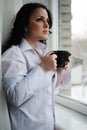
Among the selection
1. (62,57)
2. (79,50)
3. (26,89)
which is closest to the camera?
(26,89)

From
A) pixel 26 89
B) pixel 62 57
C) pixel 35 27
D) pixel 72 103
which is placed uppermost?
pixel 35 27

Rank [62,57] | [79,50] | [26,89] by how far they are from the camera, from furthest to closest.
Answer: [79,50], [62,57], [26,89]

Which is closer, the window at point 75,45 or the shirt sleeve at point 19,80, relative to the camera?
the shirt sleeve at point 19,80

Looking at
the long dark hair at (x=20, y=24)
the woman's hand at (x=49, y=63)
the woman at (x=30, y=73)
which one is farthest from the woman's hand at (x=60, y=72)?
the long dark hair at (x=20, y=24)

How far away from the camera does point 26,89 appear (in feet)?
2.94

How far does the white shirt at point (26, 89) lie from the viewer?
2.98 ft

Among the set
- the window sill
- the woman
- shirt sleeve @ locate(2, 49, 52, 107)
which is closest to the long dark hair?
the woman

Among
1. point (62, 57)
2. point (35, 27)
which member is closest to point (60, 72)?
point (62, 57)

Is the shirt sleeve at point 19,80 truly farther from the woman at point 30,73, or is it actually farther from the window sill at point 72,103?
the window sill at point 72,103

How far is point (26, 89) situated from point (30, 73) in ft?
0.22

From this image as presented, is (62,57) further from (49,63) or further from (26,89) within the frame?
(26,89)

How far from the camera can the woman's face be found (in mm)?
1044

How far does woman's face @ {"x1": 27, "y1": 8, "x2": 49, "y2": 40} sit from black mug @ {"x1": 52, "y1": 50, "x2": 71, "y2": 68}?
0.40 ft

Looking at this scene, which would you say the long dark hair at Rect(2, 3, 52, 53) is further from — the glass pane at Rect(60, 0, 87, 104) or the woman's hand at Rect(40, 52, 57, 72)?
the glass pane at Rect(60, 0, 87, 104)
